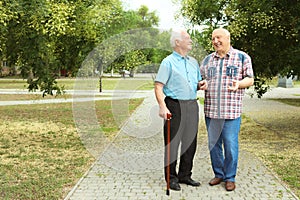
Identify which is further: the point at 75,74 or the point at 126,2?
the point at 126,2

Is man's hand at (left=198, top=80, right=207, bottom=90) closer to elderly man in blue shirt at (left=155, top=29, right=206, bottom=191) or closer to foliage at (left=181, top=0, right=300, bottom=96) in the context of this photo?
elderly man in blue shirt at (left=155, top=29, right=206, bottom=191)

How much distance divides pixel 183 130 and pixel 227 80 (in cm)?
83

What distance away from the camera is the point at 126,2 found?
25625 mm

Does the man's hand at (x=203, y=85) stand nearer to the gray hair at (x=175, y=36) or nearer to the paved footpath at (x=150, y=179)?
the gray hair at (x=175, y=36)

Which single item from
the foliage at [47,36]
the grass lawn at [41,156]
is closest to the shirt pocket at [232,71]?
the grass lawn at [41,156]

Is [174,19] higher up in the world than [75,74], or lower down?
higher up

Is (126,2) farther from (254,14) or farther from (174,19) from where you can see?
(254,14)

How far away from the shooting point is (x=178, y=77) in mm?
5473

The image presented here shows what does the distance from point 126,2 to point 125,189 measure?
2100 centimetres

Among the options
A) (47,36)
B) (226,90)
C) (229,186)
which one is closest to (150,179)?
(229,186)

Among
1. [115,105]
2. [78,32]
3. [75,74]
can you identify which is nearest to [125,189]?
[78,32]

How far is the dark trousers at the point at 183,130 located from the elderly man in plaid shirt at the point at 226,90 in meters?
0.23

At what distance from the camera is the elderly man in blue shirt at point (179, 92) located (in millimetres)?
5480

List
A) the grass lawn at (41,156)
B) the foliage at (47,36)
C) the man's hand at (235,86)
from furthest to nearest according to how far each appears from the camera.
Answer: the foliage at (47,36) → the grass lawn at (41,156) → the man's hand at (235,86)
